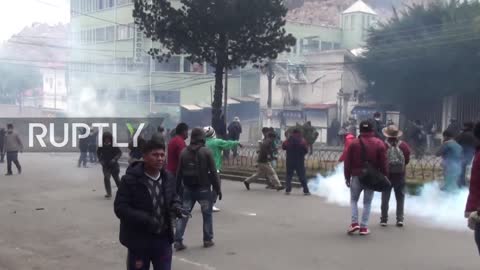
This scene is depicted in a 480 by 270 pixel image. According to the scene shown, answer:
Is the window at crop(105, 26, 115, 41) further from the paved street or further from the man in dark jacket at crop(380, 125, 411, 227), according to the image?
the man in dark jacket at crop(380, 125, 411, 227)

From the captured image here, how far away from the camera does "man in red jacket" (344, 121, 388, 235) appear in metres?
7.66

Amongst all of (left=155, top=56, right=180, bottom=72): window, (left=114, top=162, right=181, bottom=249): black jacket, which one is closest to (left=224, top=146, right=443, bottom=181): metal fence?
(left=114, top=162, right=181, bottom=249): black jacket

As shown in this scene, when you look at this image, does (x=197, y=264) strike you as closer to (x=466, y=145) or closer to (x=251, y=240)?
(x=251, y=240)

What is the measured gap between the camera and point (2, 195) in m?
12.8

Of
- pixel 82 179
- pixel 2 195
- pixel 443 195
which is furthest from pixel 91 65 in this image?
pixel 443 195

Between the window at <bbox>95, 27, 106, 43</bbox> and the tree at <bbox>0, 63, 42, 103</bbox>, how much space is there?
15620mm

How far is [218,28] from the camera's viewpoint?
19734 millimetres

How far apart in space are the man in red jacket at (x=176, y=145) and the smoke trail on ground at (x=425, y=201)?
10.4ft

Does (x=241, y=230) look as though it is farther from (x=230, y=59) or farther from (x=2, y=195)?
(x=230, y=59)

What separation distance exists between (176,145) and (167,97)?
39.7 metres

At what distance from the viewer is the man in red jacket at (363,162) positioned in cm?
766

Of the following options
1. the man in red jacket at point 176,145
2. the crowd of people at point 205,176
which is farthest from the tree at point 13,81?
the man in red jacket at point 176,145

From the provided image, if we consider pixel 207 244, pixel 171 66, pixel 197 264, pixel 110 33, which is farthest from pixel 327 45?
pixel 197 264

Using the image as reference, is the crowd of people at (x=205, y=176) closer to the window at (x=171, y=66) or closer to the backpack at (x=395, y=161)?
the backpack at (x=395, y=161)
